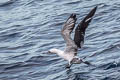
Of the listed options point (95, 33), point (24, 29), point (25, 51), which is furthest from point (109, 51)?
point (24, 29)

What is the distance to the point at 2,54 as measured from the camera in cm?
1552

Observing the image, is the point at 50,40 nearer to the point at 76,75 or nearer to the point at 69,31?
the point at 69,31

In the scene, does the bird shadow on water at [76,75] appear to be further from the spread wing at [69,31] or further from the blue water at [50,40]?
the spread wing at [69,31]

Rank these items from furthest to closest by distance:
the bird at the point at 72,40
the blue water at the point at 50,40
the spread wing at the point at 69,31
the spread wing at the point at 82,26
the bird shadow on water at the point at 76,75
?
the blue water at the point at 50,40, the spread wing at the point at 69,31, the bird shadow on water at the point at 76,75, the bird at the point at 72,40, the spread wing at the point at 82,26

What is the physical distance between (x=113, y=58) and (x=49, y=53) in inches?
83.1

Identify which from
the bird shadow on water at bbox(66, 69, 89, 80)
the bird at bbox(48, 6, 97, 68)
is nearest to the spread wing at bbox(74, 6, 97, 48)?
the bird at bbox(48, 6, 97, 68)

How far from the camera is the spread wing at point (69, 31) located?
13070 mm

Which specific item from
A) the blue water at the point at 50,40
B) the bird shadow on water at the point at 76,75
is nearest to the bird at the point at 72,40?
the bird shadow on water at the point at 76,75

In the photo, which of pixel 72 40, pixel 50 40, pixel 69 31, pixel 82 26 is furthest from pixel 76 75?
pixel 50 40

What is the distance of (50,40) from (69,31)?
3.06m

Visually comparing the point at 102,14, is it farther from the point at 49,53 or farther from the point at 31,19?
the point at 49,53

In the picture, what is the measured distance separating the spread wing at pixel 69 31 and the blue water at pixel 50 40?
31.1 inches

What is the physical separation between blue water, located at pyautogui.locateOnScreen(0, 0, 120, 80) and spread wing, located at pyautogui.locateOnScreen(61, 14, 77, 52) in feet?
2.59

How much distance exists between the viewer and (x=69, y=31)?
519 inches
